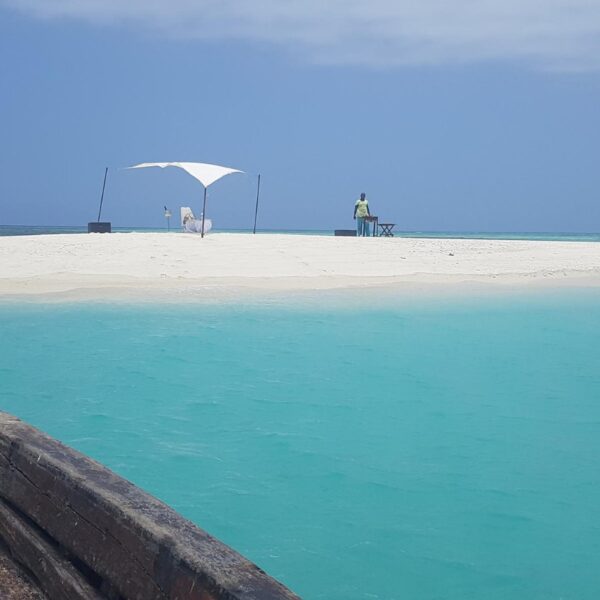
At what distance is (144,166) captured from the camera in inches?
961

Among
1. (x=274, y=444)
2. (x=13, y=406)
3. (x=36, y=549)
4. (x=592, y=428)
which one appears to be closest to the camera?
(x=36, y=549)

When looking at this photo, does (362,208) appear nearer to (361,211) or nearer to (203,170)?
(361,211)

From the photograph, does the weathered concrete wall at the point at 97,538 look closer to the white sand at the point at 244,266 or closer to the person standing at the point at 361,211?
the white sand at the point at 244,266

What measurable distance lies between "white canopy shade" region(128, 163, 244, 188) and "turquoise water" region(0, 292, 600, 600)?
407 inches

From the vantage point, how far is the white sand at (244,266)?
1560cm

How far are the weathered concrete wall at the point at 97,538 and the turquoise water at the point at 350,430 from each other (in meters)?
1.90

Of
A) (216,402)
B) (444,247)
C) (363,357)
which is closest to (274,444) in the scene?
(216,402)

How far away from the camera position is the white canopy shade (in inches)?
898

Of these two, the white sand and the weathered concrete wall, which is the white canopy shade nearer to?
the white sand

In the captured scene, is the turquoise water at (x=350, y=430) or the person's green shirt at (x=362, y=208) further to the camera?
the person's green shirt at (x=362, y=208)

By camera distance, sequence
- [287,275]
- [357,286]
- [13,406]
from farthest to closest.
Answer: [287,275]
[357,286]
[13,406]

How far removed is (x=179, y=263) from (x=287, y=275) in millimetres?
2594

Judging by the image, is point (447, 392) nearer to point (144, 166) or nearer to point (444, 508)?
point (444, 508)

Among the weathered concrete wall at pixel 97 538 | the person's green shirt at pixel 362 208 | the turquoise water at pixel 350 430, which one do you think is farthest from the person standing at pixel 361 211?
the weathered concrete wall at pixel 97 538
